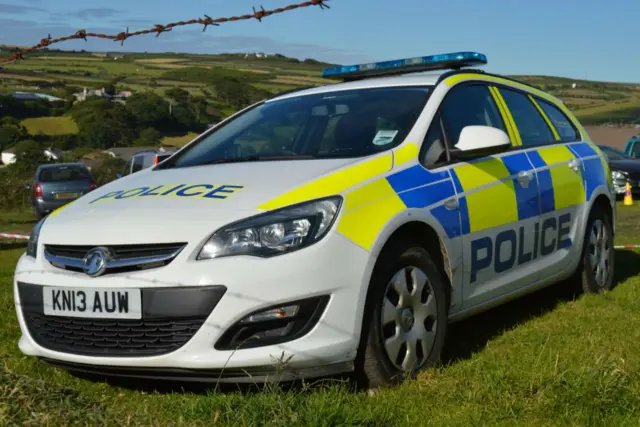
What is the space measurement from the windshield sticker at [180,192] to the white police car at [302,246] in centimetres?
2

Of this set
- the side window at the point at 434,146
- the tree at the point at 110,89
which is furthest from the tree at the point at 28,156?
the side window at the point at 434,146

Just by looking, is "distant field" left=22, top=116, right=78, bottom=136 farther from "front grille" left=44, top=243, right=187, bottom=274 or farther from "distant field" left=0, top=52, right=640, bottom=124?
"front grille" left=44, top=243, right=187, bottom=274

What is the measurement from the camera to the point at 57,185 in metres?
21.4

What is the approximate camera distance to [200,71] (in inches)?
2702

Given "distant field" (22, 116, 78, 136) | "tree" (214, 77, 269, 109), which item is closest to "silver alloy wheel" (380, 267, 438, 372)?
"tree" (214, 77, 269, 109)

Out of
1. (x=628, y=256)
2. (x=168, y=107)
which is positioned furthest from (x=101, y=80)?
(x=628, y=256)

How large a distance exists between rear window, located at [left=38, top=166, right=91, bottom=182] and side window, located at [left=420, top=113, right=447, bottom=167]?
1838cm

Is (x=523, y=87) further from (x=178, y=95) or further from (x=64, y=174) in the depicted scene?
(x=178, y=95)

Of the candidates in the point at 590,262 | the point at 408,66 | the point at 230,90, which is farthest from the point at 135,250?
the point at 230,90

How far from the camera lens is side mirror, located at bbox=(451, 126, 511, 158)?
14.7 feet

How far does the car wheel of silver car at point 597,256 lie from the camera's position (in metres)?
5.96

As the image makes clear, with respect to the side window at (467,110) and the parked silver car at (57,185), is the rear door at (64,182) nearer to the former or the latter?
the parked silver car at (57,185)

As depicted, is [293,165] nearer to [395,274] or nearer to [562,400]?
[395,274]

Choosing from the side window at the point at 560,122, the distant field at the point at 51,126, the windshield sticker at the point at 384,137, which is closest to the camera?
the windshield sticker at the point at 384,137
